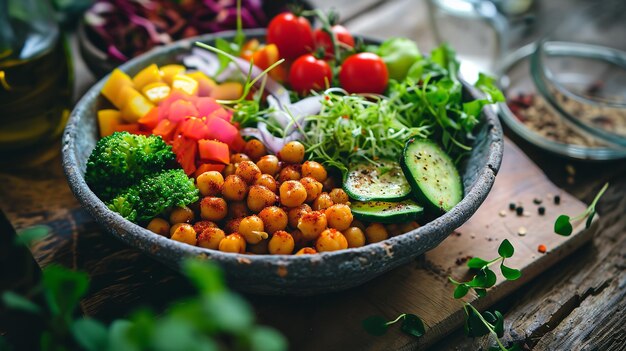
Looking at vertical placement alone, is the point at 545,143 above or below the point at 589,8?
below

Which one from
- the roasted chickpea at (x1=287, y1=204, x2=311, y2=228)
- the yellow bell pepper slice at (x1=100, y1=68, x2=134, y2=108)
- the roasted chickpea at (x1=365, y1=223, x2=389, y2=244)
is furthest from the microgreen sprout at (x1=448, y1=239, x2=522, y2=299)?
the yellow bell pepper slice at (x1=100, y1=68, x2=134, y2=108)

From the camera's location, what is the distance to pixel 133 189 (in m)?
1.66

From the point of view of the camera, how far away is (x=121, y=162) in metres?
1.66

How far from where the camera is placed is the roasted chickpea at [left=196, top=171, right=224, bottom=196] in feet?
5.54

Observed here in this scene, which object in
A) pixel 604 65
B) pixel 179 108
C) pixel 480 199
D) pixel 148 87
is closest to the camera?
pixel 480 199

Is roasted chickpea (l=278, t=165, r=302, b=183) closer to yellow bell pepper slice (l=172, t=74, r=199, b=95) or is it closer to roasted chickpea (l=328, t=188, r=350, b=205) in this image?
roasted chickpea (l=328, t=188, r=350, b=205)

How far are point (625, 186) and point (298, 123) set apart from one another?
131cm

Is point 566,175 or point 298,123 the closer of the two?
point 298,123

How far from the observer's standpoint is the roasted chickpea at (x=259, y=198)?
1648mm

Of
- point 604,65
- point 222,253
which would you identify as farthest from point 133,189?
point 604,65

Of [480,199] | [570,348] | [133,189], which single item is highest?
[480,199]

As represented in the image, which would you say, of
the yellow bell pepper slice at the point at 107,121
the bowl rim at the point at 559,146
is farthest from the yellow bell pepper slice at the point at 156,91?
the bowl rim at the point at 559,146

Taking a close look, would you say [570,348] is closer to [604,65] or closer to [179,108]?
[179,108]

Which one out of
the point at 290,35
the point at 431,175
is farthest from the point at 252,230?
the point at 290,35
